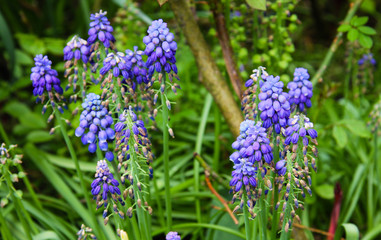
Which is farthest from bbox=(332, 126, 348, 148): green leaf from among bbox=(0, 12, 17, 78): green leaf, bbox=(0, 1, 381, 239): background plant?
bbox=(0, 12, 17, 78): green leaf

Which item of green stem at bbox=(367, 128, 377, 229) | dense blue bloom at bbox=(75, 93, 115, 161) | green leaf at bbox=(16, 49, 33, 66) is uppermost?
green leaf at bbox=(16, 49, 33, 66)

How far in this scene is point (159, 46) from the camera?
79.9 inches

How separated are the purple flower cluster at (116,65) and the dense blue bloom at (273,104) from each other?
62 centimetres

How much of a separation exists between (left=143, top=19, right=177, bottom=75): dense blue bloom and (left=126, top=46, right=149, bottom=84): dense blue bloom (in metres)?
0.11

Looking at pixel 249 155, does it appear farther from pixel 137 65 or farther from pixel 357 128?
pixel 357 128

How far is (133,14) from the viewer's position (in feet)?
13.4

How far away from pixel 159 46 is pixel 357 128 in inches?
75.8

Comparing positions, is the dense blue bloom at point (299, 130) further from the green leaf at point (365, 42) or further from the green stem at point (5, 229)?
the green stem at point (5, 229)

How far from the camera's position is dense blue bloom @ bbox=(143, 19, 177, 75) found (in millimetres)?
2004

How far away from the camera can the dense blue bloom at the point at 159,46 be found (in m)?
2.00

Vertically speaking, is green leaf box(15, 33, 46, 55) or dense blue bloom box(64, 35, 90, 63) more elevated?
green leaf box(15, 33, 46, 55)

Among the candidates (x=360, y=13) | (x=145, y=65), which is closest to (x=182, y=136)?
(x=145, y=65)

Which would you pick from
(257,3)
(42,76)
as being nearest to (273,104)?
(257,3)

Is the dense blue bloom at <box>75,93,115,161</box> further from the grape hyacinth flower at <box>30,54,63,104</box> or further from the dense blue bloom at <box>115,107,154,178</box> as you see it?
the grape hyacinth flower at <box>30,54,63,104</box>
